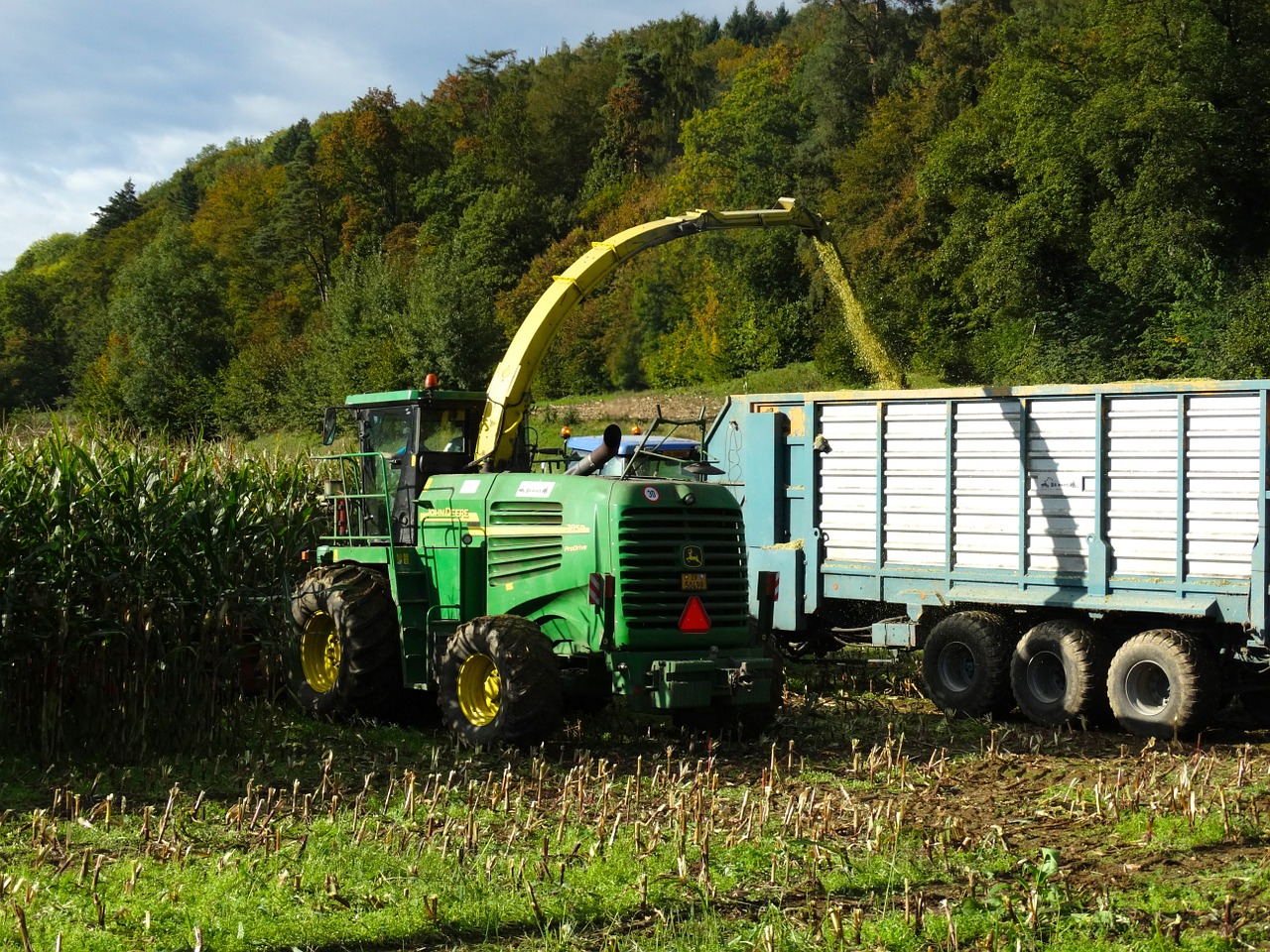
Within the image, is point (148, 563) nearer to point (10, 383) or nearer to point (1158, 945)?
point (1158, 945)

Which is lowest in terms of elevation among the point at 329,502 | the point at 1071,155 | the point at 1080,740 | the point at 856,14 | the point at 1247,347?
the point at 1080,740

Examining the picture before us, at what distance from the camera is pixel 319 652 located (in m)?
11.5

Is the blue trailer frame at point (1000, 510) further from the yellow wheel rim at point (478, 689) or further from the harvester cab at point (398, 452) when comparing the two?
the yellow wheel rim at point (478, 689)

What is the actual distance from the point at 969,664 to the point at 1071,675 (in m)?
1.16

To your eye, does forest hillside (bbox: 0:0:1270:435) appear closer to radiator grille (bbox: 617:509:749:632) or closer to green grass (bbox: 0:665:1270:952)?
radiator grille (bbox: 617:509:749:632)

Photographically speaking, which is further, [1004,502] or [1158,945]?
[1004,502]

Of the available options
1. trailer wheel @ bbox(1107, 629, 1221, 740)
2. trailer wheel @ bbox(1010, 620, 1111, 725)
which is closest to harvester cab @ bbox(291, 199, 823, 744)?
trailer wheel @ bbox(1010, 620, 1111, 725)

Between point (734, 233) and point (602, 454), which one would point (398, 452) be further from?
point (734, 233)

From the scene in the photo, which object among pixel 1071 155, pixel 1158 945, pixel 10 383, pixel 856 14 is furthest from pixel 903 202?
pixel 10 383

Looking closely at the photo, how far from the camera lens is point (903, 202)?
157 ft

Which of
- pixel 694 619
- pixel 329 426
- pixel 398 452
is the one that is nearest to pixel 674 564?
pixel 694 619

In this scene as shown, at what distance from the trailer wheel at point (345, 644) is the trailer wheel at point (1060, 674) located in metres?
5.13

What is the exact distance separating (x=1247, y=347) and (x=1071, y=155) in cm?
776

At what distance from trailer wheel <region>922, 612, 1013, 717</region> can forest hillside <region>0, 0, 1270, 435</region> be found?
272 inches
